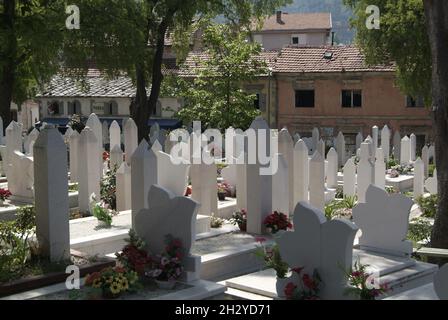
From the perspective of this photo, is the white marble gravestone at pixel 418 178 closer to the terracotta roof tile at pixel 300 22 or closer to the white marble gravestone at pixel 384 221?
the white marble gravestone at pixel 384 221

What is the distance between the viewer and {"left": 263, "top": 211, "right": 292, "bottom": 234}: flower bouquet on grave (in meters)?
10.7

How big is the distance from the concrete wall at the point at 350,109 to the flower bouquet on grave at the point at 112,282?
28.7m

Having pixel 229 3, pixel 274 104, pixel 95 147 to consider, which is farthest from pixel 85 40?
pixel 274 104

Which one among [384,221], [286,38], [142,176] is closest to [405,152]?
[384,221]

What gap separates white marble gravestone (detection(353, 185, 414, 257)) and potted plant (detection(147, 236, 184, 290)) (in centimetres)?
311

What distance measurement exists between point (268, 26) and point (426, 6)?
55.0 m

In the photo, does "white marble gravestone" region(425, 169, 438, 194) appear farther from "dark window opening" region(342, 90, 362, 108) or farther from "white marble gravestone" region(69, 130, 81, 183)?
"dark window opening" region(342, 90, 362, 108)

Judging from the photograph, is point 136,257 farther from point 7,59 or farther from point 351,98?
point 351,98

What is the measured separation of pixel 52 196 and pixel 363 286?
416cm

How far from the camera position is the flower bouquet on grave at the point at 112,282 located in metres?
7.30

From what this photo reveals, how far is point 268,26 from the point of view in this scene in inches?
2527

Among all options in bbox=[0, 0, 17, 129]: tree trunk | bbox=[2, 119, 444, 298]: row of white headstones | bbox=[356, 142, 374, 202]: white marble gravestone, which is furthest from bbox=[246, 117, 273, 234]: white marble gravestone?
bbox=[0, 0, 17, 129]: tree trunk

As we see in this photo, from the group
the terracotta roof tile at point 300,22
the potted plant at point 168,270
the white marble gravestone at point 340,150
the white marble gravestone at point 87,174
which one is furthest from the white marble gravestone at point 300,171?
the terracotta roof tile at point 300,22
